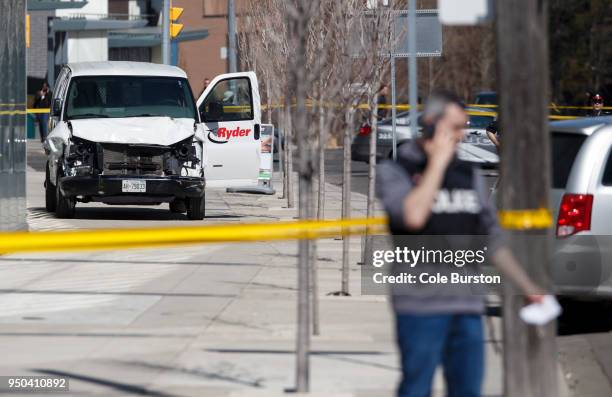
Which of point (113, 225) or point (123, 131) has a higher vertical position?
point (123, 131)

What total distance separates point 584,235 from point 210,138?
32.1 feet

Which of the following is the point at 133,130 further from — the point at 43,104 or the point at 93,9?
the point at 93,9

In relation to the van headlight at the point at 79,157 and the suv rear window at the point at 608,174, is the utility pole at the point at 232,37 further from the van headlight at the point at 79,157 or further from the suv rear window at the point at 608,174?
the suv rear window at the point at 608,174

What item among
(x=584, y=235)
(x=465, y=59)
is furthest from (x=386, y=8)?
(x=465, y=59)

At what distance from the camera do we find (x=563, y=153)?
10812 millimetres

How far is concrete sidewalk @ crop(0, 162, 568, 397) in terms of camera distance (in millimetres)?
8445

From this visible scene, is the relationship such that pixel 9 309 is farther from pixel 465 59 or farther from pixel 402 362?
pixel 465 59

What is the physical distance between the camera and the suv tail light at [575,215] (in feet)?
33.8

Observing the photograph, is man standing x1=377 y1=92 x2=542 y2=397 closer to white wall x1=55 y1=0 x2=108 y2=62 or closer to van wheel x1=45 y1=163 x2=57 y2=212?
van wheel x1=45 y1=163 x2=57 y2=212

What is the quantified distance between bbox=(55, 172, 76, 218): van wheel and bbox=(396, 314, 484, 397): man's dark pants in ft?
42.9

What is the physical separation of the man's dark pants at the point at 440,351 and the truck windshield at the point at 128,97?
43.1 ft

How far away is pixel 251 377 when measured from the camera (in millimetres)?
8492

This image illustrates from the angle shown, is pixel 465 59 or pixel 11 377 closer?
pixel 11 377

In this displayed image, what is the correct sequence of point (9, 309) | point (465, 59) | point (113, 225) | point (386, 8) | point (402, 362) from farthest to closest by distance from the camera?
1. point (465, 59)
2. point (113, 225)
3. point (386, 8)
4. point (9, 309)
5. point (402, 362)
